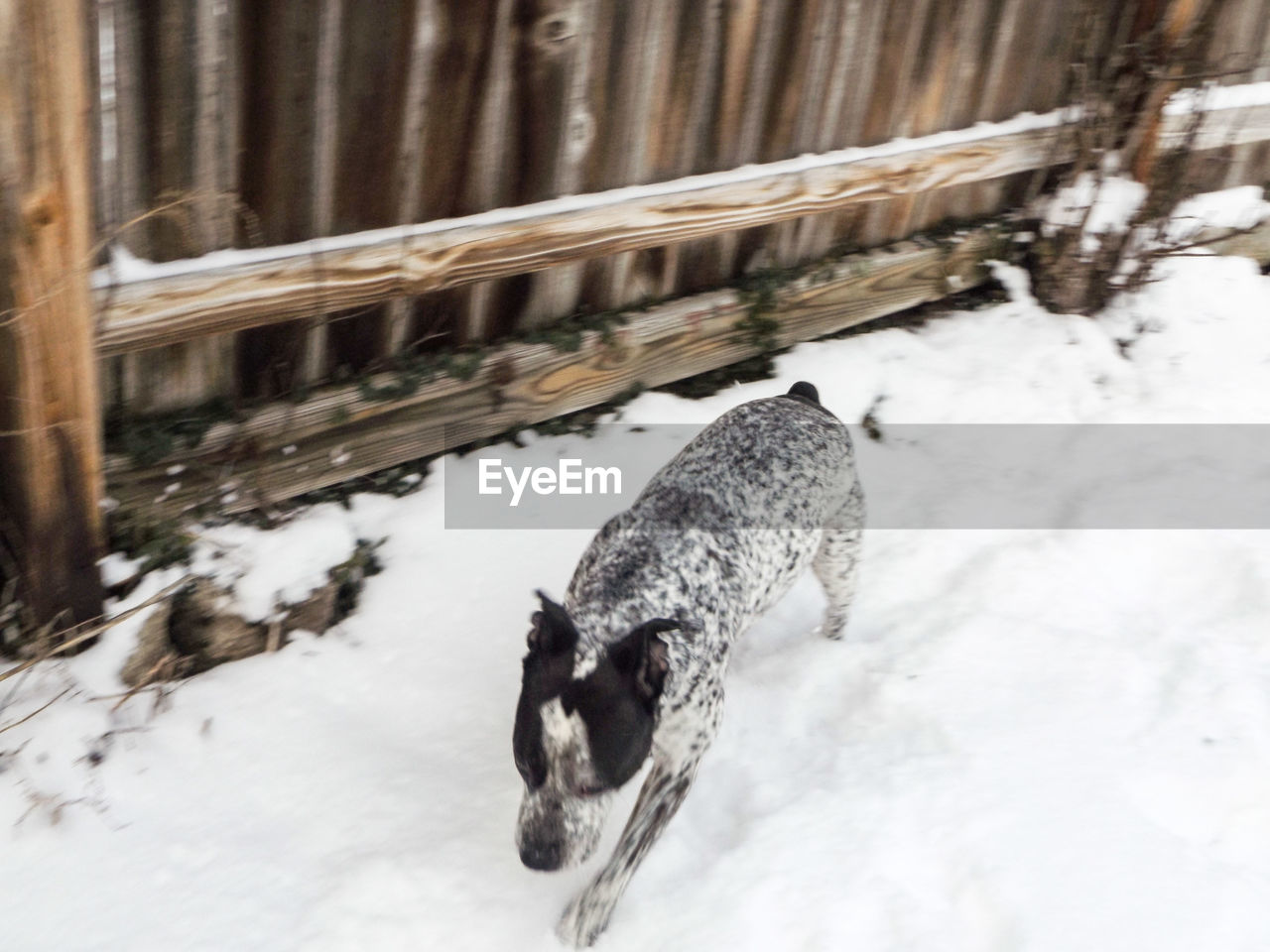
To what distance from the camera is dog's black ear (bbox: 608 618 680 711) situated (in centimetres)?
246

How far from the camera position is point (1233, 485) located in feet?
16.0

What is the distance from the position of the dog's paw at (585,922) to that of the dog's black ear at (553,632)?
720 mm

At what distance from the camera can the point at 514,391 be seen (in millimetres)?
4383

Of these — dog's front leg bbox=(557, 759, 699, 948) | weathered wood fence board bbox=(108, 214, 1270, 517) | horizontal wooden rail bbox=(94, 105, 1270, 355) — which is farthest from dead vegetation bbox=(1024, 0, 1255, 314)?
dog's front leg bbox=(557, 759, 699, 948)

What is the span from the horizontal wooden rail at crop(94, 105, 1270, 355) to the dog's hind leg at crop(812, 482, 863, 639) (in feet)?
4.91

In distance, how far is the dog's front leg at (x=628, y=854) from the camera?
272 centimetres

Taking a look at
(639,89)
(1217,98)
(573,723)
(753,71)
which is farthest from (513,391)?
(1217,98)

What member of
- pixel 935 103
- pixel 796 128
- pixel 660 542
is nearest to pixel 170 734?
pixel 660 542

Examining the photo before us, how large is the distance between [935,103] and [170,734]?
4454mm

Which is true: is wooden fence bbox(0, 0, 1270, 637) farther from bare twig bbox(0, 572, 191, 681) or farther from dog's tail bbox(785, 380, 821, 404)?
dog's tail bbox(785, 380, 821, 404)

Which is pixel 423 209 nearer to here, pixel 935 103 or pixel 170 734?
pixel 170 734

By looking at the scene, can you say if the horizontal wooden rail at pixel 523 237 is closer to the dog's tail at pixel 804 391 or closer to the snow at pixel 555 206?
the snow at pixel 555 206

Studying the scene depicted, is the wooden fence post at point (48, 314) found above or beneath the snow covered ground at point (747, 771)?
above

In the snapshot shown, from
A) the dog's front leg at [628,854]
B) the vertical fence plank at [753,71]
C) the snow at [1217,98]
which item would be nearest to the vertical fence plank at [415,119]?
the vertical fence plank at [753,71]
